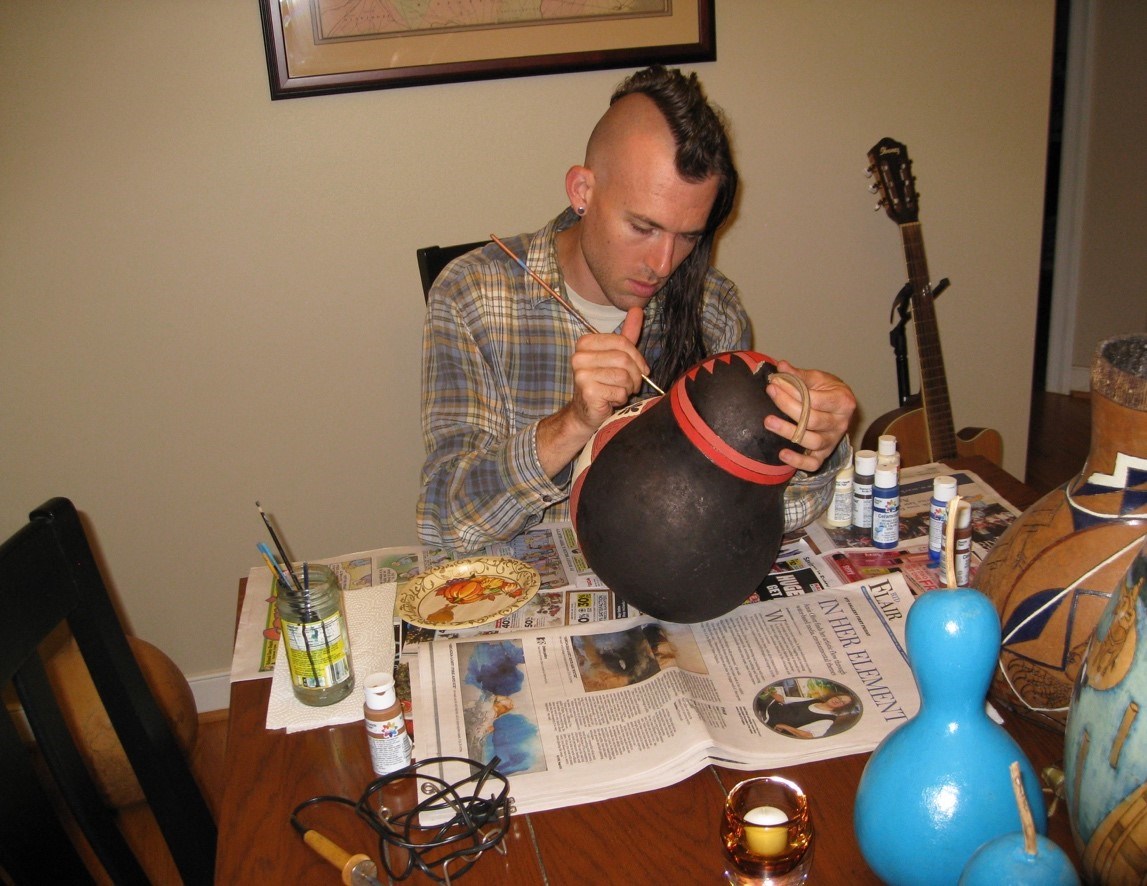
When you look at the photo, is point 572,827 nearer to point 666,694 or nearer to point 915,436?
point 666,694

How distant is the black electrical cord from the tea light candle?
216 mm

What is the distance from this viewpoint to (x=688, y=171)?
53.1 inches

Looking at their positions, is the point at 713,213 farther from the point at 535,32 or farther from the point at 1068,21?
the point at 1068,21

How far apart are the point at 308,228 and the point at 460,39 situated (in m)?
0.53

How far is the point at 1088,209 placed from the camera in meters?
3.64

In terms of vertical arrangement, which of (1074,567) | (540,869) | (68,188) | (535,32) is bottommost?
(540,869)

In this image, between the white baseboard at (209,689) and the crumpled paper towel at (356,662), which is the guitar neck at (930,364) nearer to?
the crumpled paper towel at (356,662)

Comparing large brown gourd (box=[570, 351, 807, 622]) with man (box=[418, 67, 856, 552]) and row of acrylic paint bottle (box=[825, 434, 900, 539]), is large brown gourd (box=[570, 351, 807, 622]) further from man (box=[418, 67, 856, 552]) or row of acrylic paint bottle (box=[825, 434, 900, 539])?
row of acrylic paint bottle (box=[825, 434, 900, 539])

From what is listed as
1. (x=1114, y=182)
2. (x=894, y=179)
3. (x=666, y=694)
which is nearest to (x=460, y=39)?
(x=894, y=179)

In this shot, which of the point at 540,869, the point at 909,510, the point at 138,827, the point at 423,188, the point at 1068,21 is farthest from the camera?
the point at 1068,21

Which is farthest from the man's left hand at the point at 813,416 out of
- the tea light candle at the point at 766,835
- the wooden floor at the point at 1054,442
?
the wooden floor at the point at 1054,442

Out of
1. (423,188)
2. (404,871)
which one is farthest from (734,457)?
(423,188)

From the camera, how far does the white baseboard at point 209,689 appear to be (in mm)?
2350

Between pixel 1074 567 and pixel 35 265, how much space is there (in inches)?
80.6
